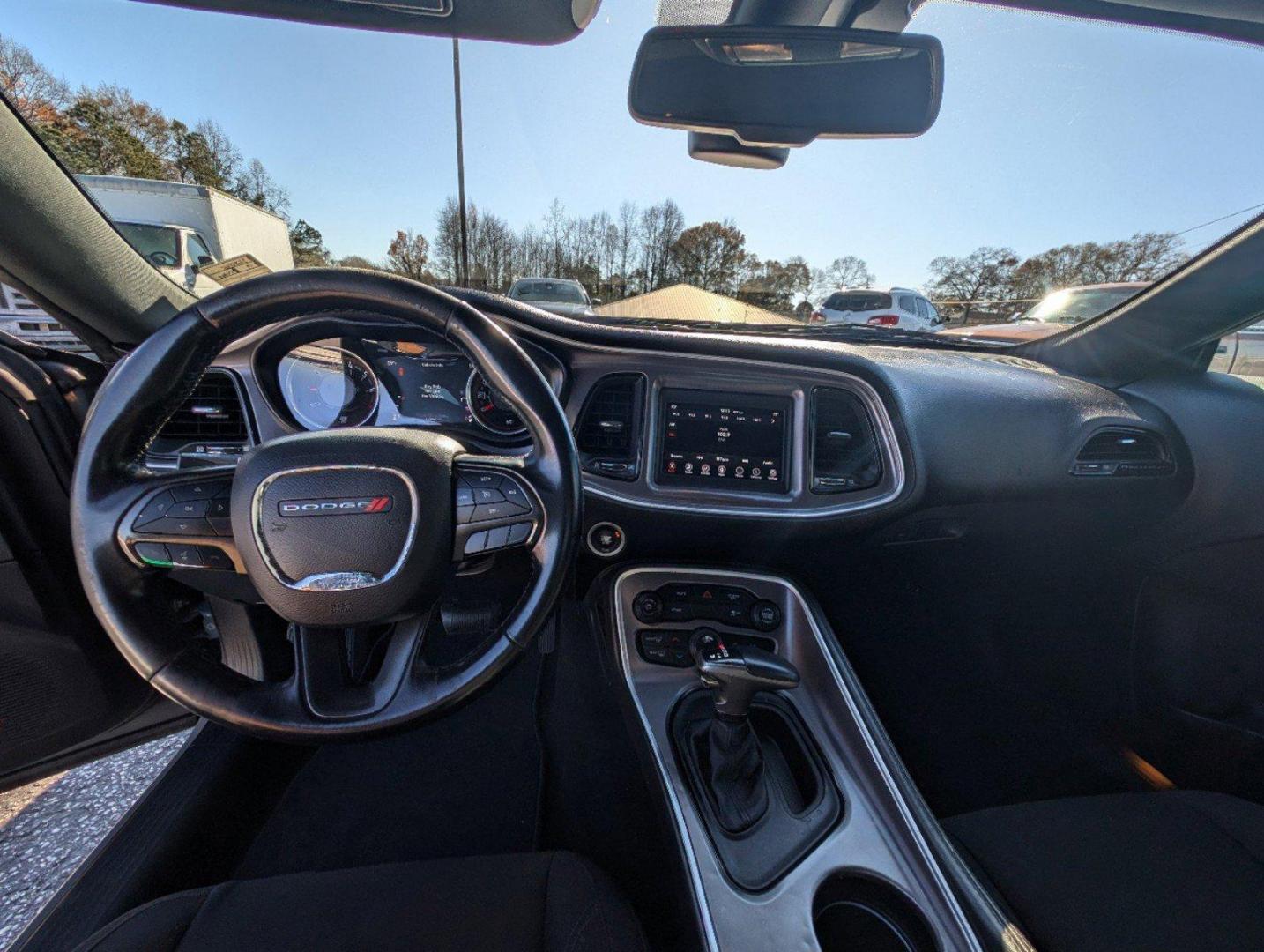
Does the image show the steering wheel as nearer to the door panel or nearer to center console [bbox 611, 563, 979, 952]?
center console [bbox 611, 563, 979, 952]

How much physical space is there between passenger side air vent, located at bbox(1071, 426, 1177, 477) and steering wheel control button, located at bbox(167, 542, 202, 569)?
2.46 m

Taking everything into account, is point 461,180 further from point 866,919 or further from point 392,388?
point 866,919

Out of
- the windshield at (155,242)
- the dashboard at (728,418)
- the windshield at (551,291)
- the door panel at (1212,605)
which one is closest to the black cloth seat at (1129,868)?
the door panel at (1212,605)

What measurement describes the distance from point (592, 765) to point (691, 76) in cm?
213

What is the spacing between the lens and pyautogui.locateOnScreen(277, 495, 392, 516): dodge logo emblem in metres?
0.93

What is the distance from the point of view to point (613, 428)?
1.72 metres

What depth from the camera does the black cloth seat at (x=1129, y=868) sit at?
3.97 feet

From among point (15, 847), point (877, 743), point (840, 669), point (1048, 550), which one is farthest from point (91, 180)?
point (1048, 550)

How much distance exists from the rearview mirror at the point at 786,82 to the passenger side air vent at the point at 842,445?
76 cm

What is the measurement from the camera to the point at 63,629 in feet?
4.76

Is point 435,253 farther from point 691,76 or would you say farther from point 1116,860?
point 1116,860

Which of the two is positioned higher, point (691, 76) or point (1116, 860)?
point (691, 76)

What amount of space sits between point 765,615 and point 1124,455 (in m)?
1.38

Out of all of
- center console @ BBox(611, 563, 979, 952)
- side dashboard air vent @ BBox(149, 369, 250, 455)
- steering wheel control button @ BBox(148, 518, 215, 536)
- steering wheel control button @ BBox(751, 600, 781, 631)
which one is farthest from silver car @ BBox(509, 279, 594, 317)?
steering wheel control button @ BBox(148, 518, 215, 536)
